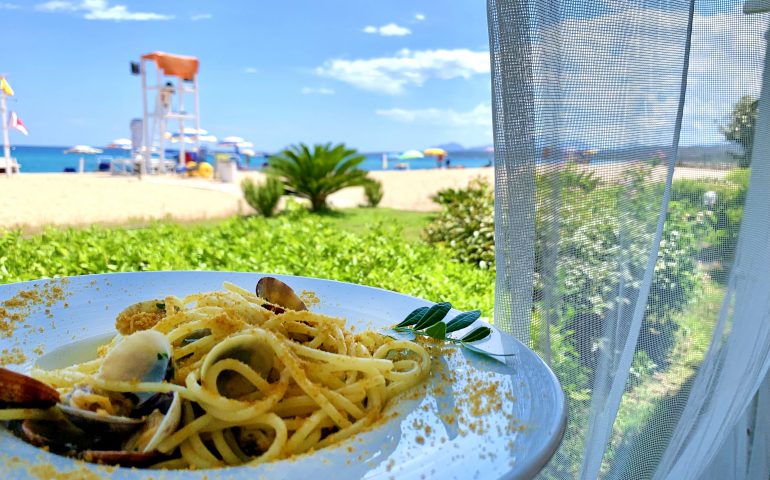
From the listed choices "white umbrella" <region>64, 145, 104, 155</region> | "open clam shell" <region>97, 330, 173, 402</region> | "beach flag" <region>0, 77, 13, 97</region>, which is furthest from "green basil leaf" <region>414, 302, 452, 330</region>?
"white umbrella" <region>64, 145, 104, 155</region>

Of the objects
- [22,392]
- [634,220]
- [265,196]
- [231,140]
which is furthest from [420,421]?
[231,140]

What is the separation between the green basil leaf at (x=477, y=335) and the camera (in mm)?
1007

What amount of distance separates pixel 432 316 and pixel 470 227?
13.2ft

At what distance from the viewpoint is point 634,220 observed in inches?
43.0

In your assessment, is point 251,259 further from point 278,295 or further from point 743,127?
point 743,127

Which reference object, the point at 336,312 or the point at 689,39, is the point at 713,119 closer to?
the point at 689,39

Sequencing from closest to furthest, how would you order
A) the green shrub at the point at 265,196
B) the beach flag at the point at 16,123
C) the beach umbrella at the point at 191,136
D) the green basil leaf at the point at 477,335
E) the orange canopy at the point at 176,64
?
the green basil leaf at the point at 477,335
the beach flag at the point at 16,123
the green shrub at the point at 265,196
the orange canopy at the point at 176,64
the beach umbrella at the point at 191,136

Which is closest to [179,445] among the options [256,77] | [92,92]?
[92,92]

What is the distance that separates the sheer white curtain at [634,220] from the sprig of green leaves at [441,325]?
0.15 metres

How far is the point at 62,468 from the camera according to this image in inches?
22.4

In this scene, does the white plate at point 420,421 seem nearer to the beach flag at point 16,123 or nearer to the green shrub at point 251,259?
the green shrub at point 251,259

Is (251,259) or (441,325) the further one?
(251,259)

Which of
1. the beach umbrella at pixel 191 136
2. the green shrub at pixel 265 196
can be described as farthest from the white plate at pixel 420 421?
the beach umbrella at pixel 191 136

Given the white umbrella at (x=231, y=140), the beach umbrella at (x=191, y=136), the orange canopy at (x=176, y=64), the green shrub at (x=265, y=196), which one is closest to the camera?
the green shrub at (x=265, y=196)
